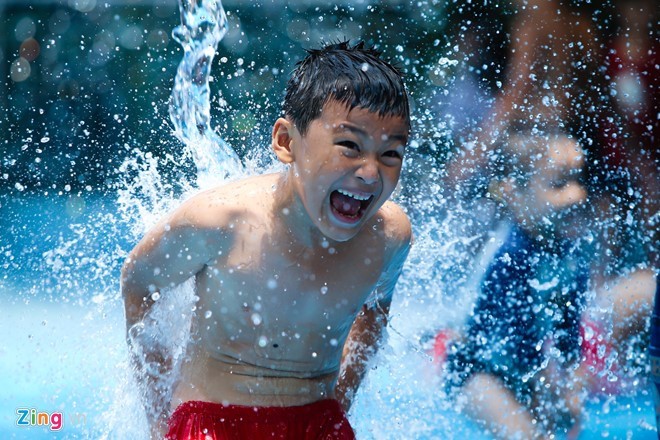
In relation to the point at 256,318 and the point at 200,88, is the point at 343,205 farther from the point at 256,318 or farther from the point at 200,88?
the point at 200,88

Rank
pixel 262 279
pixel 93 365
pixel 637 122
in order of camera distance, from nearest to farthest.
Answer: pixel 262 279 < pixel 93 365 < pixel 637 122

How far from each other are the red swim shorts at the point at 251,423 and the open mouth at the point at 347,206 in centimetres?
37

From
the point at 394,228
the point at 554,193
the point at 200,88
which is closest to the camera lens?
the point at 394,228

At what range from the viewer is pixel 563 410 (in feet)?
8.58

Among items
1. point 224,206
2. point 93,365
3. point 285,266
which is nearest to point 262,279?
point 285,266

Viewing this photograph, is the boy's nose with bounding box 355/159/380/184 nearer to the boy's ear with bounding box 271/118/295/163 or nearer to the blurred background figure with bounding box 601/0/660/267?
the boy's ear with bounding box 271/118/295/163

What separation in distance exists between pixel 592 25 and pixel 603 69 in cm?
36

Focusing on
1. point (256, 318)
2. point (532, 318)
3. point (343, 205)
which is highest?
point (532, 318)

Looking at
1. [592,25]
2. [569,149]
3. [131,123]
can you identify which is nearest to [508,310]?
[569,149]

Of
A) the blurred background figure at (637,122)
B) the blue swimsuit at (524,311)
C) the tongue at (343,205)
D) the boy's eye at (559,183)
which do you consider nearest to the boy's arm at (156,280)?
the tongue at (343,205)

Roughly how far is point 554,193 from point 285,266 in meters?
1.67

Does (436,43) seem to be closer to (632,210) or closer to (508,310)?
(632,210)

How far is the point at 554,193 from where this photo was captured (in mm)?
2822

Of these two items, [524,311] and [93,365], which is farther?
[93,365]
